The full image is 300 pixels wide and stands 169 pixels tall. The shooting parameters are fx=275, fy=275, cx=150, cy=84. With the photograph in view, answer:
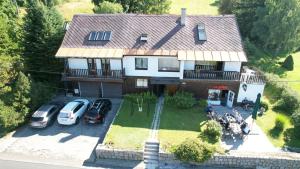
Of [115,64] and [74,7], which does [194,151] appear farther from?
[74,7]

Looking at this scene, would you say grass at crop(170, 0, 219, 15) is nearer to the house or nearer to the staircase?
the house

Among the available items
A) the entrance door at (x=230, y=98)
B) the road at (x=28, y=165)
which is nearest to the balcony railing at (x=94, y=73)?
the road at (x=28, y=165)

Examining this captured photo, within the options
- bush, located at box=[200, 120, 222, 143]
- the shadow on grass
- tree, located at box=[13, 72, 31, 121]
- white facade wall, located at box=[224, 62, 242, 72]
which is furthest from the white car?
the shadow on grass

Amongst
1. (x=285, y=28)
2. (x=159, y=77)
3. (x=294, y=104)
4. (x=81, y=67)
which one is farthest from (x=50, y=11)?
(x=285, y=28)

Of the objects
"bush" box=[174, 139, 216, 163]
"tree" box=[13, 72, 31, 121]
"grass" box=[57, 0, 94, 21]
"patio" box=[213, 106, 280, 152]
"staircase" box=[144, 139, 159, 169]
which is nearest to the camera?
"bush" box=[174, 139, 216, 163]

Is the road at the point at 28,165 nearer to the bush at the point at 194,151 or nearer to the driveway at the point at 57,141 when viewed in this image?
the driveway at the point at 57,141
